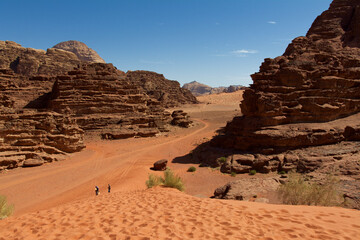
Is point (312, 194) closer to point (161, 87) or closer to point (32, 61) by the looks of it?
point (161, 87)

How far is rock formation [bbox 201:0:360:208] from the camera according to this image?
13.1 meters

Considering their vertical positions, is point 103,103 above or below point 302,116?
above

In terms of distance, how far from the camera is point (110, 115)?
2611cm

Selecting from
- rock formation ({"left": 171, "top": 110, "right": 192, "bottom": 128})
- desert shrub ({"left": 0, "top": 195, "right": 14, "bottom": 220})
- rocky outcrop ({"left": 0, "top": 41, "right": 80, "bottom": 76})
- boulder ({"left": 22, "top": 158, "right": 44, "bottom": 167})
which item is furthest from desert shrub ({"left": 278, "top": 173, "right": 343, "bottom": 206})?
rocky outcrop ({"left": 0, "top": 41, "right": 80, "bottom": 76})

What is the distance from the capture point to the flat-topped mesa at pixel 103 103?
24.9 metres

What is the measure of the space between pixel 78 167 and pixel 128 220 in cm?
1080

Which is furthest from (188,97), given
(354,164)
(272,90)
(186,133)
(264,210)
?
(264,210)

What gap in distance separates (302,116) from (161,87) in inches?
2068

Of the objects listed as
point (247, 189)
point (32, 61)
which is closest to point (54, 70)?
point (32, 61)

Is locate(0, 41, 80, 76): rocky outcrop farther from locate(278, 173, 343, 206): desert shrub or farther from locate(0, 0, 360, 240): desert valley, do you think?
locate(278, 173, 343, 206): desert shrub

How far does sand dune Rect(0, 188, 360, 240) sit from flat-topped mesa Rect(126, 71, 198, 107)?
51.6 meters

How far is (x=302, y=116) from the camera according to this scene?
586 inches

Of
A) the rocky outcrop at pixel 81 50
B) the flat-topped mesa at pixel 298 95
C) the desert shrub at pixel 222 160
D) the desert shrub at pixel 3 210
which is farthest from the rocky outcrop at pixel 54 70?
the rocky outcrop at pixel 81 50

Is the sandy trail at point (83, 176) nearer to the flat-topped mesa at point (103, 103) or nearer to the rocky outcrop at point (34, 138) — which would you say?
the rocky outcrop at point (34, 138)
